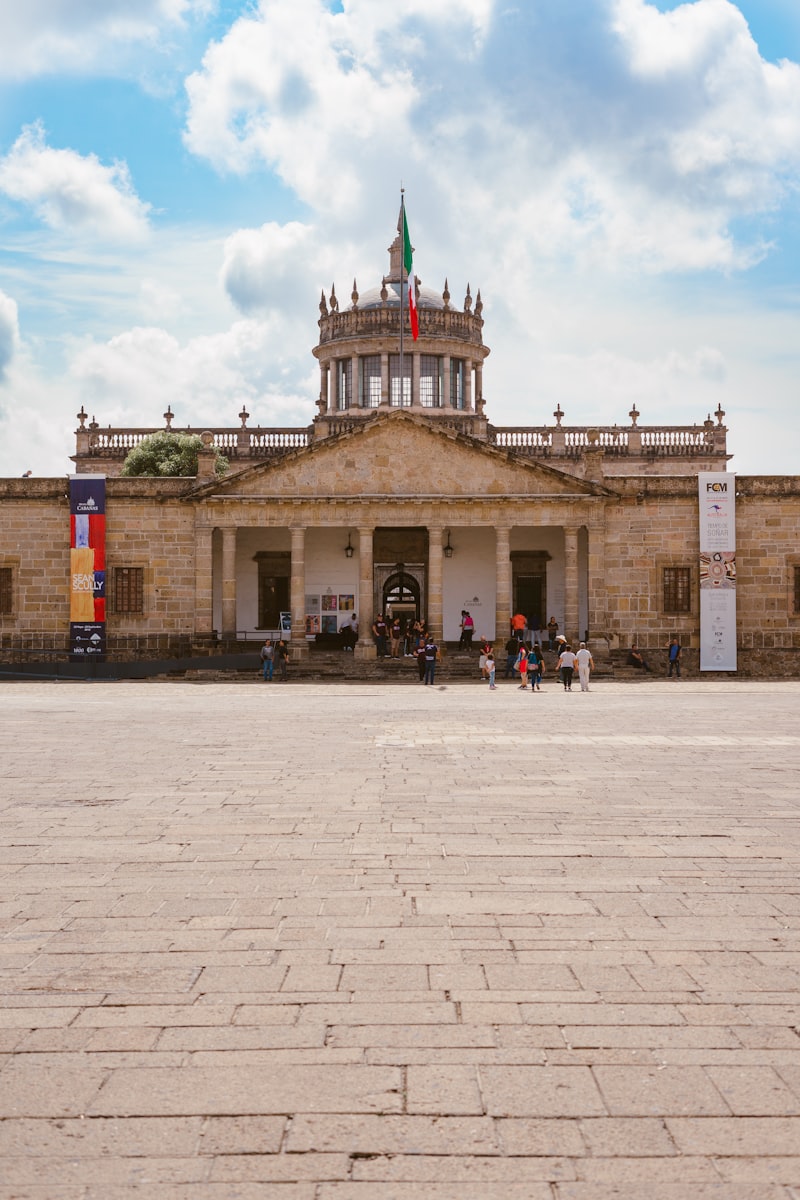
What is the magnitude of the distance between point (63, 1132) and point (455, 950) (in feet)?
8.19

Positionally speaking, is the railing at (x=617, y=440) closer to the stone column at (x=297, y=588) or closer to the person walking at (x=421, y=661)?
the stone column at (x=297, y=588)

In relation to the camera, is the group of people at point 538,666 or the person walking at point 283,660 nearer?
the group of people at point 538,666

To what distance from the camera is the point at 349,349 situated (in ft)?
175

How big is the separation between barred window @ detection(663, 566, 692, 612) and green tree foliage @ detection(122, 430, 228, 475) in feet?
55.2

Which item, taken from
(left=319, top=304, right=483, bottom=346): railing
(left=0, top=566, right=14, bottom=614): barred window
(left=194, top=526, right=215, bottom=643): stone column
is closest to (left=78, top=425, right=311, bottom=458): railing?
(left=319, top=304, right=483, bottom=346): railing

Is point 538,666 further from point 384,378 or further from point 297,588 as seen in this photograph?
point 384,378

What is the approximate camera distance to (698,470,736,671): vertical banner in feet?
119

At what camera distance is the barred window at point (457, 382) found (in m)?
53.8

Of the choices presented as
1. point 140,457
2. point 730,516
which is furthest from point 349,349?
point 730,516

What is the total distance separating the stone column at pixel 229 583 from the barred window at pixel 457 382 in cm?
1878

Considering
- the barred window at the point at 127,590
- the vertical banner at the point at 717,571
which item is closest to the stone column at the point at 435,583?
the vertical banner at the point at 717,571

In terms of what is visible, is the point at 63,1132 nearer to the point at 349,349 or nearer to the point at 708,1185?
the point at 708,1185

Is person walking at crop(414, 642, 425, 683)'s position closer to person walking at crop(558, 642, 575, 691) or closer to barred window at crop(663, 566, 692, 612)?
person walking at crop(558, 642, 575, 691)

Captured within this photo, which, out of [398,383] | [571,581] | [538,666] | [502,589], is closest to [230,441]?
[398,383]
